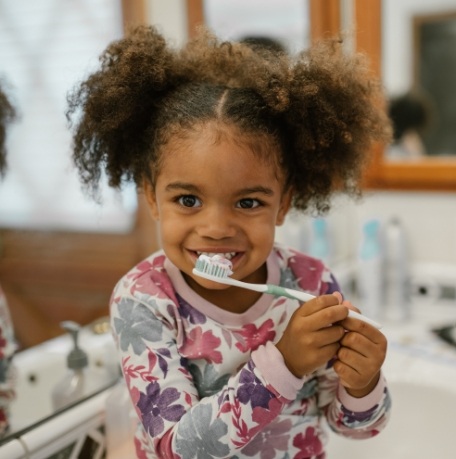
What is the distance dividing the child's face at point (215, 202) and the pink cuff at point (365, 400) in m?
0.18

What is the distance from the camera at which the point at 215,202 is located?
0.57 metres

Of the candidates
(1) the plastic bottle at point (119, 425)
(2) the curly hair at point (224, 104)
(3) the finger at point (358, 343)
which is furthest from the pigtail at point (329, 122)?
(1) the plastic bottle at point (119, 425)

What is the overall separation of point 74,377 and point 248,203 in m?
0.42

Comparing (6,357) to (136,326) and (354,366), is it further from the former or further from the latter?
(354,366)

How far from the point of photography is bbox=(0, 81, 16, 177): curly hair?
32.0 inches

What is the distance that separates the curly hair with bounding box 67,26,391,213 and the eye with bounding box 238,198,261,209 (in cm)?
5

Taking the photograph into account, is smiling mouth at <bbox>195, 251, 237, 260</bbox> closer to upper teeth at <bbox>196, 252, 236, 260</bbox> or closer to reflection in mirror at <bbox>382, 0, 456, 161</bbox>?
upper teeth at <bbox>196, 252, 236, 260</bbox>

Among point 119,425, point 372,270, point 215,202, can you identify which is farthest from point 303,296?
point 372,270

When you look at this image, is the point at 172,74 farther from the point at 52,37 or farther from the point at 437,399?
the point at 437,399

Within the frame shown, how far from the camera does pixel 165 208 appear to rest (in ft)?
1.96

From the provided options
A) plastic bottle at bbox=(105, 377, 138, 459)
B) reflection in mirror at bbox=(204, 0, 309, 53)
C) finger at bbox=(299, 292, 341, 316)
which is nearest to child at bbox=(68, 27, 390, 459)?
finger at bbox=(299, 292, 341, 316)

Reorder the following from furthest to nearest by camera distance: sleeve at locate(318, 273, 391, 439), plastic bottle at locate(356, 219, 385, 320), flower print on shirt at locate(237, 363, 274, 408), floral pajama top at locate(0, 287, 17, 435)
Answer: plastic bottle at locate(356, 219, 385, 320), floral pajama top at locate(0, 287, 17, 435), sleeve at locate(318, 273, 391, 439), flower print on shirt at locate(237, 363, 274, 408)

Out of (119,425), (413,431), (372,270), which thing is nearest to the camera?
(119,425)

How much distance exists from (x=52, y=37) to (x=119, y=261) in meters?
0.39
